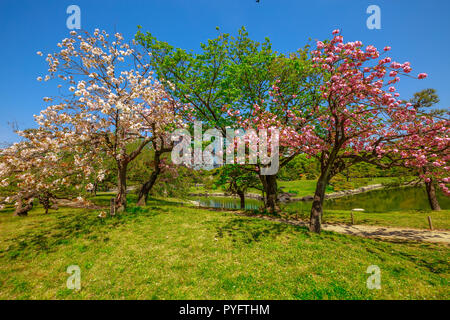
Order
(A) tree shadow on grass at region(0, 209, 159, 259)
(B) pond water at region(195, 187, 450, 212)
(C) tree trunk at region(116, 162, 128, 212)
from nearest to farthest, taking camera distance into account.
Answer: (A) tree shadow on grass at region(0, 209, 159, 259)
(C) tree trunk at region(116, 162, 128, 212)
(B) pond water at region(195, 187, 450, 212)

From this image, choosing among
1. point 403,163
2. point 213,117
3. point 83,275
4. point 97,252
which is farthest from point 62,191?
point 403,163

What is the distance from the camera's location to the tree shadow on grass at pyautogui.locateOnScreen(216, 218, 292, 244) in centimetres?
1055

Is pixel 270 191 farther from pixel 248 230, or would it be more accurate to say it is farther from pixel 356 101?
pixel 356 101

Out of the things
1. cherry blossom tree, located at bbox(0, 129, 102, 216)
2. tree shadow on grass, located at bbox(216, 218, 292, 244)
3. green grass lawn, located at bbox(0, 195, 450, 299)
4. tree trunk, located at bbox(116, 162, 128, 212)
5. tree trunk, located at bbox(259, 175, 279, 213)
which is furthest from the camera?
tree trunk, located at bbox(259, 175, 279, 213)

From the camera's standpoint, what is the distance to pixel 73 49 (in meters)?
10.8

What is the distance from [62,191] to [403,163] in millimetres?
29151

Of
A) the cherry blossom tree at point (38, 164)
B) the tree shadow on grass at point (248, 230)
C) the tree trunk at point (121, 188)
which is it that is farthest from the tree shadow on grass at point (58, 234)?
the tree shadow on grass at point (248, 230)

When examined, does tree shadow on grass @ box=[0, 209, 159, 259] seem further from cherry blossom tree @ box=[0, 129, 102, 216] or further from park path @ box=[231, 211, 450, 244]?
park path @ box=[231, 211, 450, 244]

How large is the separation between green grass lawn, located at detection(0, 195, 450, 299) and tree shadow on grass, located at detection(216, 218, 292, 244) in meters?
0.06

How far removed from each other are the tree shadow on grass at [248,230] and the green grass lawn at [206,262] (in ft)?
0.21

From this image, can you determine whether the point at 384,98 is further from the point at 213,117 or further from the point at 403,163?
the point at 213,117

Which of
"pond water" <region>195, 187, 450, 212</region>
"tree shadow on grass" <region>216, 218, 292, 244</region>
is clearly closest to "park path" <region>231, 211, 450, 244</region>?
"tree shadow on grass" <region>216, 218, 292, 244</region>

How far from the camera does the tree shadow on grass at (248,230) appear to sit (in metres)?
10.6

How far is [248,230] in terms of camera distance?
1174 centimetres
